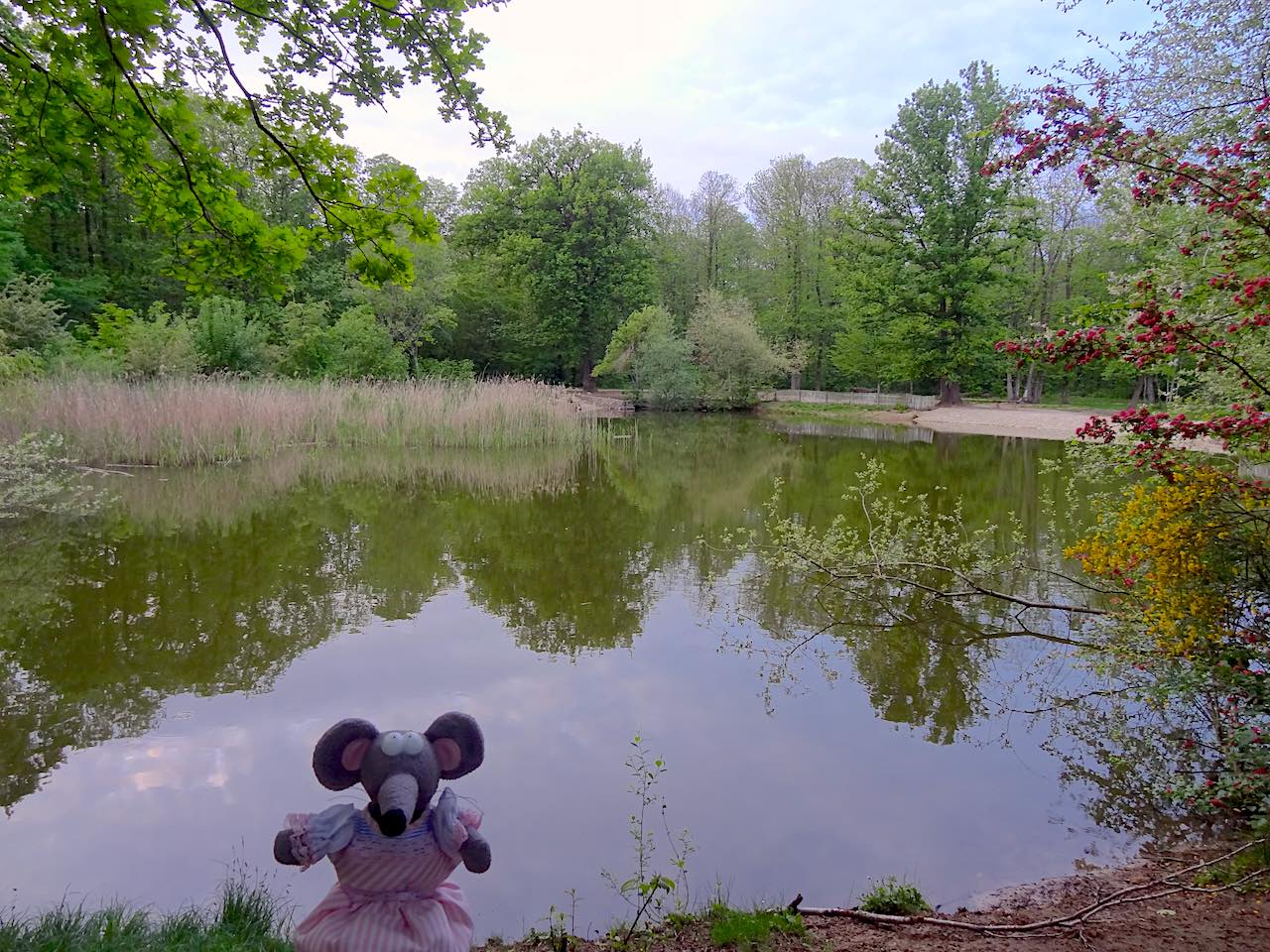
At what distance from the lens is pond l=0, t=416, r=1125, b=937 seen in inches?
137

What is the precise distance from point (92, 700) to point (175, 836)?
188cm

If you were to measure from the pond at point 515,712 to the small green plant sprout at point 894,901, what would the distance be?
0.16m

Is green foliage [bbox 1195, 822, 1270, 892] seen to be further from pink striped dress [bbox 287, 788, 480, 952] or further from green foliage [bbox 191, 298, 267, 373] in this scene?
green foliage [bbox 191, 298, 267, 373]

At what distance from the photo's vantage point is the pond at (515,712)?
11.4 ft

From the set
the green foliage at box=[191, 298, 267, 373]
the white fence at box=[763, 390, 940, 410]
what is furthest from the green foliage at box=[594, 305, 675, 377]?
the green foliage at box=[191, 298, 267, 373]

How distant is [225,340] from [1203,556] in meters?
21.3

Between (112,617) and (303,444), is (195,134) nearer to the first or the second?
(112,617)

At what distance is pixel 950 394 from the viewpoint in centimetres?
3338

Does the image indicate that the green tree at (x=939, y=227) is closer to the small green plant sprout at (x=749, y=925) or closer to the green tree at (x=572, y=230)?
the green tree at (x=572, y=230)

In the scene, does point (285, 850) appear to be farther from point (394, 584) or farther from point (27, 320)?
point (27, 320)

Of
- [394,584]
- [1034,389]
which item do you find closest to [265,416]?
[394,584]

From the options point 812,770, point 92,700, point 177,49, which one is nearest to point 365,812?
point 812,770

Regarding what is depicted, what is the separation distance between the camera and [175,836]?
3535mm

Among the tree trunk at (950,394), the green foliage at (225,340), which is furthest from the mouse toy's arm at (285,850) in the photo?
the tree trunk at (950,394)
